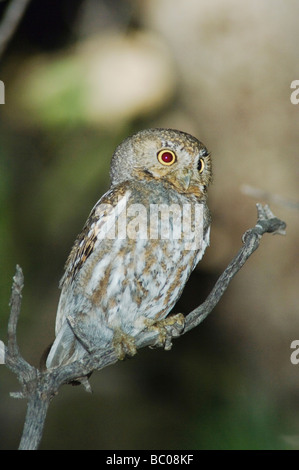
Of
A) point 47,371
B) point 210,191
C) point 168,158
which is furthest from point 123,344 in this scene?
point 210,191

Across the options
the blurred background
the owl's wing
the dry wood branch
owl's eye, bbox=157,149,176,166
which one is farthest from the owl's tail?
the blurred background

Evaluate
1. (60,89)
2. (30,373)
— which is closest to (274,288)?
(60,89)

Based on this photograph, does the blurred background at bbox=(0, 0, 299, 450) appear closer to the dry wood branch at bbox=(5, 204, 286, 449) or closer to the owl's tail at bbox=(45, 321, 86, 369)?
the owl's tail at bbox=(45, 321, 86, 369)

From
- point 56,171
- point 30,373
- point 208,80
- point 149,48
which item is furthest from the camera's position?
point 208,80

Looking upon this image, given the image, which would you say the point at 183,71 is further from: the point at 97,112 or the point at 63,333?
the point at 63,333

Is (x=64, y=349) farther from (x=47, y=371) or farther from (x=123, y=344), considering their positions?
(x=47, y=371)

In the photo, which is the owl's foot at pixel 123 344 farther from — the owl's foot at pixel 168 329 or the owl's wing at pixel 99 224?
the owl's wing at pixel 99 224

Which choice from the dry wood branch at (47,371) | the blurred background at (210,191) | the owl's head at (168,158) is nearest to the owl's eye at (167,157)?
the owl's head at (168,158)
